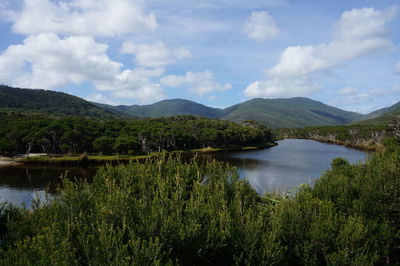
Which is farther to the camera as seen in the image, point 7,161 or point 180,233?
point 7,161

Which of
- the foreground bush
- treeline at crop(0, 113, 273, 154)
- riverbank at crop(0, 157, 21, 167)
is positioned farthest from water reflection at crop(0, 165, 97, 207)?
the foreground bush

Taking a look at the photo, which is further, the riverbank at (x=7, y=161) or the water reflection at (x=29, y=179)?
the riverbank at (x=7, y=161)

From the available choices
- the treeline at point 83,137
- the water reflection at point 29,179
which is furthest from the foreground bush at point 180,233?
the treeline at point 83,137

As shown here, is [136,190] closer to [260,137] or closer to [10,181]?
[10,181]

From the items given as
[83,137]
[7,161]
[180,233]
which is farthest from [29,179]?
[180,233]

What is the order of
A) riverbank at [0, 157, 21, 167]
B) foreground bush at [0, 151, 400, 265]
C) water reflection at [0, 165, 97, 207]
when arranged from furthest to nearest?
riverbank at [0, 157, 21, 167]
water reflection at [0, 165, 97, 207]
foreground bush at [0, 151, 400, 265]

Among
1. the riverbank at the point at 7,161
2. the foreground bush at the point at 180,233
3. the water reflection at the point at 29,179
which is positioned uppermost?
the foreground bush at the point at 180,233

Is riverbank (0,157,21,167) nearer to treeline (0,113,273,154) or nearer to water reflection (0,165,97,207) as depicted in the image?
water reflection (0,165,97,207)

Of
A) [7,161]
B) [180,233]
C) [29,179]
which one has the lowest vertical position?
[29,179]

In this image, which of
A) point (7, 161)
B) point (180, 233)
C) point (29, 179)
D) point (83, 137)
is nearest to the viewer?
point (180, 233)

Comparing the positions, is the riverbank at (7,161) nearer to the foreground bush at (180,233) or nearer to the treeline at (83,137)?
the treeline at (83,137)

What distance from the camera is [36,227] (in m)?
12.0

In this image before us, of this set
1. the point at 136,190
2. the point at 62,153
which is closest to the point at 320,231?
the point at 136,190

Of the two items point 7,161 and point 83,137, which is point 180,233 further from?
point 83,137
